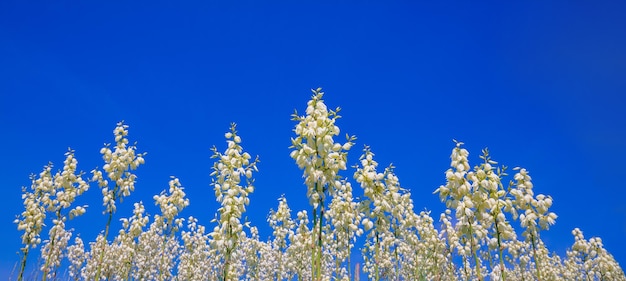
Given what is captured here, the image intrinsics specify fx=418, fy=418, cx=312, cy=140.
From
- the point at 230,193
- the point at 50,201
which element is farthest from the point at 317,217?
the point at 50,201

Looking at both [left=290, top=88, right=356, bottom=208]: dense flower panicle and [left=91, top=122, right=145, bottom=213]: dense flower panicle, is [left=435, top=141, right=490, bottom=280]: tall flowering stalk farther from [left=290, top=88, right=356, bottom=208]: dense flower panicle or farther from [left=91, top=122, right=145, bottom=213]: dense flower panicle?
[left=91, top=122, right=145, bottom=213]: dense flower panicle

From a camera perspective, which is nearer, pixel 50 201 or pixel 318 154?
pixel 318 154

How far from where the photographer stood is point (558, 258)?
70.8 feet

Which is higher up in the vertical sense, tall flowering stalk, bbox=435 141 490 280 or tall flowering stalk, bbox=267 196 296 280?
tall flowering stalk, bbox=267 196 296 280

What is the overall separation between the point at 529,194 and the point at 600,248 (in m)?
6.25

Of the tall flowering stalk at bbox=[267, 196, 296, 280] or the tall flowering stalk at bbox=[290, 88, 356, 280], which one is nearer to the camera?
the tall flowering stalk at bbox=[290, 88, 356, 280]

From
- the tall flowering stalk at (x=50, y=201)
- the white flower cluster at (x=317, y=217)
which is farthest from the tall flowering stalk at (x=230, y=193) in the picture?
the tall flowering stalk at (x=50, y=201)

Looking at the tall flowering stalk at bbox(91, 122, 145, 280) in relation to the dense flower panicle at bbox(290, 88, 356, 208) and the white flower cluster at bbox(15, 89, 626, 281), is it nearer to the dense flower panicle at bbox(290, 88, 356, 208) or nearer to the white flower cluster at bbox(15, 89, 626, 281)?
the white flower cluster at bbox(15, 89, 626, 281)

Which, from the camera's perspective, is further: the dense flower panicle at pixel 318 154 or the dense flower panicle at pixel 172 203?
the dense flower panicle at pixel 172 203

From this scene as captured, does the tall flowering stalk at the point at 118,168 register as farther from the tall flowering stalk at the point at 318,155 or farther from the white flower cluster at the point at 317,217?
the tall flowering stalk at the point at 318,155

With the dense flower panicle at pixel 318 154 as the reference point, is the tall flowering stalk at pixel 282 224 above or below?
above

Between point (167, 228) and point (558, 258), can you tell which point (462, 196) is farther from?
point (558, 258)

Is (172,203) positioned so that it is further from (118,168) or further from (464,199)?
(464,199)

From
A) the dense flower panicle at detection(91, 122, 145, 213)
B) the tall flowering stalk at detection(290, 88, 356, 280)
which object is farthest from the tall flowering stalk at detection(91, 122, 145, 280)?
the tall flowering stalk at detection(290, 88, 356, 280)
